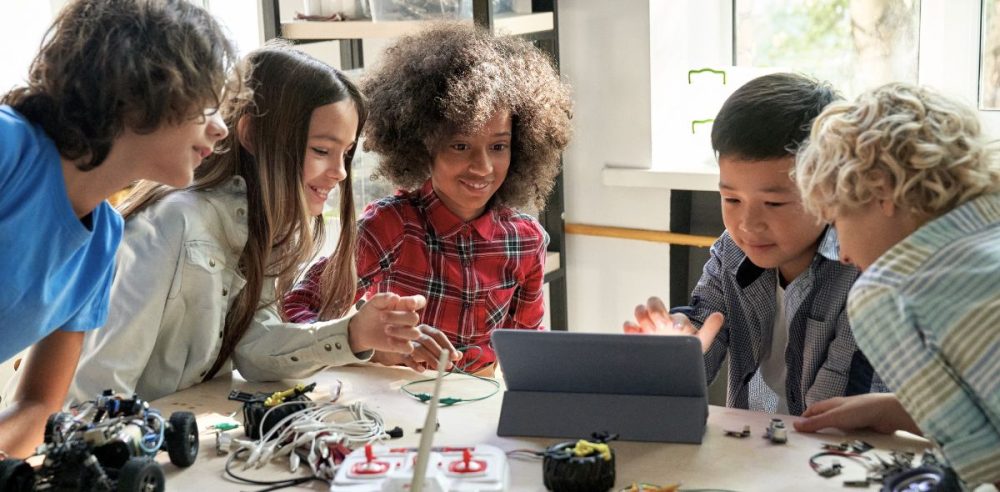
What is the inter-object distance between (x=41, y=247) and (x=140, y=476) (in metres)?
0.38

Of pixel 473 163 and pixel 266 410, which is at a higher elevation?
pixel 473 163

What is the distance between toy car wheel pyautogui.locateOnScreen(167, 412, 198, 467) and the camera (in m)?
1.22

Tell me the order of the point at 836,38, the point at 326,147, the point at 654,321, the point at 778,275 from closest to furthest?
the point at 654,321 < the point at 778,275 < the point at 326,147 < the point at 836,38

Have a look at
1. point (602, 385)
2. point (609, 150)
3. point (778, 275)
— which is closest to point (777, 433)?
point (602, 385)

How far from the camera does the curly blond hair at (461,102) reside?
2016 mm

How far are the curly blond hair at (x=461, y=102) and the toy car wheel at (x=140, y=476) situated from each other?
103 cm

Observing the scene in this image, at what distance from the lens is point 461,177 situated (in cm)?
203

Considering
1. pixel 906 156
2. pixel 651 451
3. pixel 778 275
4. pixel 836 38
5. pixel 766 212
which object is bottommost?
pixel 651 451

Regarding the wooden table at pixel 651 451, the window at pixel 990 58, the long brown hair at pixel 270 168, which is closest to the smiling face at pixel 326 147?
the long brown hair at pixel 270 168

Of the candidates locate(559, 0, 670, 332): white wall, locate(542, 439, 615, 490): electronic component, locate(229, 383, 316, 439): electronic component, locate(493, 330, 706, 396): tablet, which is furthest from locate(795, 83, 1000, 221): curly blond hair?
locate(559, 0, 670, 332): white wall

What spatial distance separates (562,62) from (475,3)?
1.68 feet

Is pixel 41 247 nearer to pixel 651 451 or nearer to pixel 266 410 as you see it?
pixel 266 410

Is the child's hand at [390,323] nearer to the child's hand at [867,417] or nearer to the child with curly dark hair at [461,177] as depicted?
the child with curly dark hair at [461,177]

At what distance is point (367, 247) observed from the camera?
6.70 ft
